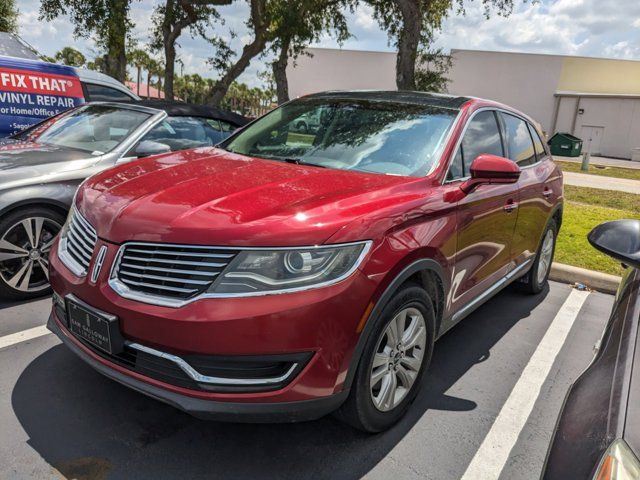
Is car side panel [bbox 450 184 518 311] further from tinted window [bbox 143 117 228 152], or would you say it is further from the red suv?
tinted window [bbox 143 117 228 152]

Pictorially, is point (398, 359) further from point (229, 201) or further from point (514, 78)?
point (514, 78)

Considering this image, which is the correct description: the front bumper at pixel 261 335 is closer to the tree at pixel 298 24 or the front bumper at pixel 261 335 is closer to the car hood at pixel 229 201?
the car hood at pixel 229 201

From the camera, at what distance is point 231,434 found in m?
2.56

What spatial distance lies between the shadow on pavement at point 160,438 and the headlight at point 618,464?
1.33 metres

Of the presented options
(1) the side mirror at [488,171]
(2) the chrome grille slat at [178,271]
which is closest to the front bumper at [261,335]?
(2) the chrome grille slat at [178,271]

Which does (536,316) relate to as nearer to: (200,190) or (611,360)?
(611,360)

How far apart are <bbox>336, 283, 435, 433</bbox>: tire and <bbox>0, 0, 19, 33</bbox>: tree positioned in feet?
80.4

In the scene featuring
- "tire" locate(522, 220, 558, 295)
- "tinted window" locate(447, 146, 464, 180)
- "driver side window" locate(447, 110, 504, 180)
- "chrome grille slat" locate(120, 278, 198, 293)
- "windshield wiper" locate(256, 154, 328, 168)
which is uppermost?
"driver side window" locate(447, 110, 504, 180)

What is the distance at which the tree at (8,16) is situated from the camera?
70.2 ft

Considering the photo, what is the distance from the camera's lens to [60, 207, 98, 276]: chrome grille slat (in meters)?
2.44

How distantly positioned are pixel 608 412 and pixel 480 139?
2428mm

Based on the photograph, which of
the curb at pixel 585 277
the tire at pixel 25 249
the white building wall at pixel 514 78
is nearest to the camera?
the tire at pixel 25 249

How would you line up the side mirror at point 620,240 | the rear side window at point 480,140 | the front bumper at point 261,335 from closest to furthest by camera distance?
the side mirror at point 620,240, the front bumper at point 261,335, the rear side window at point 480,140

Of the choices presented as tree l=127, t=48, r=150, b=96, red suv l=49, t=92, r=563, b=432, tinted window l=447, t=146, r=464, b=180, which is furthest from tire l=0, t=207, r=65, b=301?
tree l=127, t=48, r=150, b=96
